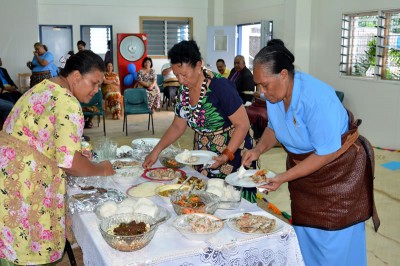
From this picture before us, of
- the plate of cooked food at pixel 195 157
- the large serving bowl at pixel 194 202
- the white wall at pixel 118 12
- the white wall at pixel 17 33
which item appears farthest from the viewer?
the white wall at pixel 118 12

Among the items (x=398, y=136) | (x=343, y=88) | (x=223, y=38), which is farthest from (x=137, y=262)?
(x=223, y=38)

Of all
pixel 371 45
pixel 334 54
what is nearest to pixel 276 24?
pixel 334 54

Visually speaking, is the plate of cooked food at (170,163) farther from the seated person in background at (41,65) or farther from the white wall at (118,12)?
the white wall at (118,12)

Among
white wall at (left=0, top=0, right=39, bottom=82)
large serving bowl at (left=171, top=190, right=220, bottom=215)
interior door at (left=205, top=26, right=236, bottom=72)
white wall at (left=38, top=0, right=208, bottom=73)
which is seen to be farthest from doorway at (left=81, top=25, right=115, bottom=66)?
large serving bowl at (left=171, top=190, right=220, bottom=215)

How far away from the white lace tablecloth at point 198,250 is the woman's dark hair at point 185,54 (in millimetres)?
913

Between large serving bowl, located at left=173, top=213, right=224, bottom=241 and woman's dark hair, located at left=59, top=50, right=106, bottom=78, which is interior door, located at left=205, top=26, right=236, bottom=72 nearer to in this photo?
woman's dark hair, located at left=59, top=50, right=106, bottom=78

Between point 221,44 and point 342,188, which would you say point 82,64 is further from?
point 221,44

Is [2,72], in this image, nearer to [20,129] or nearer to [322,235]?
[20,129]

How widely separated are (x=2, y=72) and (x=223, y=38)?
15.8 feet

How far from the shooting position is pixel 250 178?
6.72ft

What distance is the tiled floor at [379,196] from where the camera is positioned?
9.79 feet

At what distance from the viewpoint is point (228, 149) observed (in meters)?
2.38

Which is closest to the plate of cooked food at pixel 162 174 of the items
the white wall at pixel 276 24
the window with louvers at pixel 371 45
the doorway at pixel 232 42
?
the white wall at pixel 276 24

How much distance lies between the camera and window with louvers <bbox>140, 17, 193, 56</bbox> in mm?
10984
